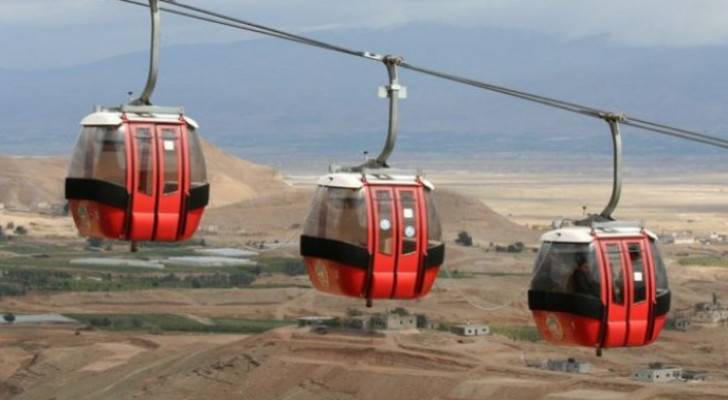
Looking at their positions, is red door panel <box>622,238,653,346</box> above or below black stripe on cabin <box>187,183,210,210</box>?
below

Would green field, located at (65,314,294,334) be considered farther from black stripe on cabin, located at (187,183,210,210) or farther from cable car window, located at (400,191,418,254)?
black stripe on cabin, located at (187,183,210,210)

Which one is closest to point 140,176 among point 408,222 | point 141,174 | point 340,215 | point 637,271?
point 141,174

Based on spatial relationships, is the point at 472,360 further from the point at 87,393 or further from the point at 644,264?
the point at 644,264

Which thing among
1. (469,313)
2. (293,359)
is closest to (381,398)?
(293,359)

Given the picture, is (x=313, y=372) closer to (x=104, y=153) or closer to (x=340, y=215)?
(x=340, y=215)

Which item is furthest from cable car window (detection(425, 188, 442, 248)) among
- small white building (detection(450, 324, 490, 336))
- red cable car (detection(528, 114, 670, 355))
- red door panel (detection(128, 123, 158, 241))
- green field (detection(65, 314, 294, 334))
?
green field (detection(65, 314, 294, 334))

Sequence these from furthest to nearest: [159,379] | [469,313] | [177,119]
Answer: [469,313], [159,379], [177,119]
